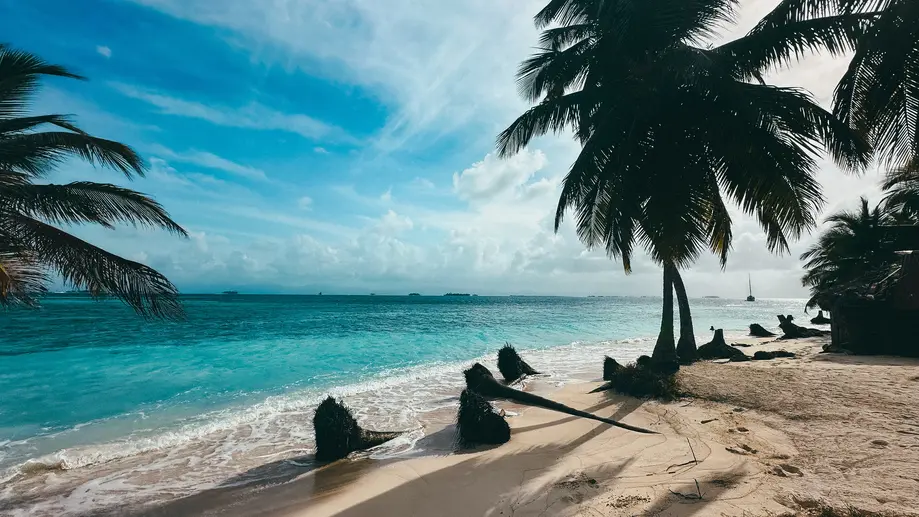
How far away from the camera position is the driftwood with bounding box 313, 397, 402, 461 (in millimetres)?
6316

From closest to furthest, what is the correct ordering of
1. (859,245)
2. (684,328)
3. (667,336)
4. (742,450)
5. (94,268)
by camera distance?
(742,450), (94,268), (667,336), (684,328), (859,245)

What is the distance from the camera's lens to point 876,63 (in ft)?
18.7

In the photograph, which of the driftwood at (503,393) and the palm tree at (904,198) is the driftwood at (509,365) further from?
the palm tree at (904,198)

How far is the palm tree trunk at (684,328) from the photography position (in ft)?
40.1

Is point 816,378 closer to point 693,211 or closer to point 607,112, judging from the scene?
point 693,211

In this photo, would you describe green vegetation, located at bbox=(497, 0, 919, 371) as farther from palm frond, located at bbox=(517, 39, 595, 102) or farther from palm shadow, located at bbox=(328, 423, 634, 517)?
palm shadow, located at bbox=(328, 423, 634, 517)

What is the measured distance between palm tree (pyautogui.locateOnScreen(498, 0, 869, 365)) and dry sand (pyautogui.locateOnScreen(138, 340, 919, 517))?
3.11m

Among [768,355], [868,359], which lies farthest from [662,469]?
[768,355]

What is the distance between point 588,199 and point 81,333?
105ft

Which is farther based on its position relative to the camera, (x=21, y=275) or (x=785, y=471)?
(x=21, y=275)

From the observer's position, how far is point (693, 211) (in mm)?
8016

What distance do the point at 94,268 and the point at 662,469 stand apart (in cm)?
776

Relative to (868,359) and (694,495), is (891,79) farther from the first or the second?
(868,359)

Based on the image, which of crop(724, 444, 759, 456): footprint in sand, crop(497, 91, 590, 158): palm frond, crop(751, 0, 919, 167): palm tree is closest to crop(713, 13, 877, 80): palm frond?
crop(751, 0, 919, 167): palm tree
